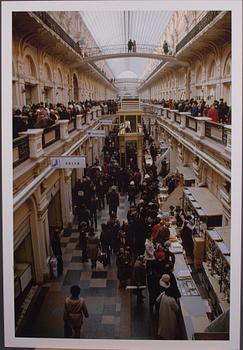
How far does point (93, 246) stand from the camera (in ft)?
14.6

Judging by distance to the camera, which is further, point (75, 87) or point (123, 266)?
point (75, 87)

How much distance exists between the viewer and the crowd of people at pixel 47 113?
13.9 ft

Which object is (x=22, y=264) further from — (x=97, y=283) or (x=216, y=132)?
(x=216, y=132)

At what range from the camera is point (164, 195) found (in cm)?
489

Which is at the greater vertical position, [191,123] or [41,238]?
[191,123]

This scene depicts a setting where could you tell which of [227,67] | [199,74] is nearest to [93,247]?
[227,67]

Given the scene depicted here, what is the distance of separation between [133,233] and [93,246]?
43cm

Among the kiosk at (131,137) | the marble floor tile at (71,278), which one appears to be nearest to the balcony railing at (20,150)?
the kiosk at (131,137)

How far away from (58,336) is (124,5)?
2954mm

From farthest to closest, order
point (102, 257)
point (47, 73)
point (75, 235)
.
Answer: point (47, 73)
point (75, 235)
point (102, 257)

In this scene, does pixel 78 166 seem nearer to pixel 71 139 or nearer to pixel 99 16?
pixel 71 139

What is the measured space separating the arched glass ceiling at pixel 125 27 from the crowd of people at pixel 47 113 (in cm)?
63

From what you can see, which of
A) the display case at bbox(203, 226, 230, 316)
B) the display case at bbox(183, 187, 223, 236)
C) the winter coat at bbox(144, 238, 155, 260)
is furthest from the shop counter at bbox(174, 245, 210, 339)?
the display case at bbox(183, 187, 223, 236)

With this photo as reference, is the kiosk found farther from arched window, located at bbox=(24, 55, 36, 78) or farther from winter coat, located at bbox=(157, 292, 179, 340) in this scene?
winter coat, located at bbox=(157, 292, 179, 340)
